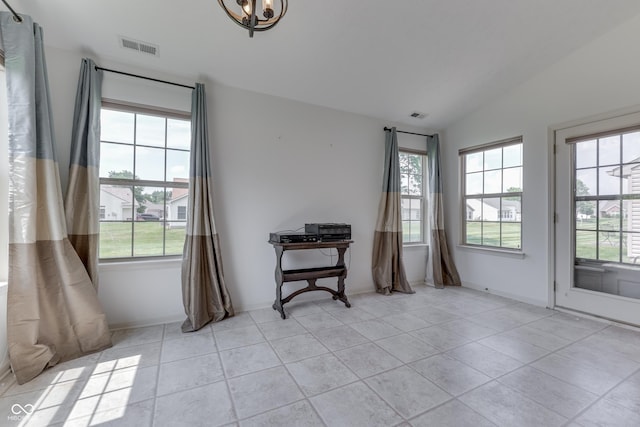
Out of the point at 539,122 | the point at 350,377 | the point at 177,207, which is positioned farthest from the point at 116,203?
the point at 539,122

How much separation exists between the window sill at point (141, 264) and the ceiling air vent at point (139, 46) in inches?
79.5

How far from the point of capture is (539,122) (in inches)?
133

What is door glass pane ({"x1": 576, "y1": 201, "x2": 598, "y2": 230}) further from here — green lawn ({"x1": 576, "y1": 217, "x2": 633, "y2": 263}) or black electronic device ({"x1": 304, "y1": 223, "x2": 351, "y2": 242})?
black electronic device ({"x1": 304, "y1": 223, "x2": 351, "y2": 242})

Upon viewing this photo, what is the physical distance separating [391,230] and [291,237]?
5.47ft

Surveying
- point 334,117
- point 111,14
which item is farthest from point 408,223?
point 111,14

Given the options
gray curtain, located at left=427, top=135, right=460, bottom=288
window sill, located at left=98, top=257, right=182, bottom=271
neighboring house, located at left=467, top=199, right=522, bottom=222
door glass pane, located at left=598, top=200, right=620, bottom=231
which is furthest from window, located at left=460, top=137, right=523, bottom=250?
window sill, located at left=98, top=257, right=182, bottom=271

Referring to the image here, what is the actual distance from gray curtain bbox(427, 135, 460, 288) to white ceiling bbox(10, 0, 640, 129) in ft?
3.90

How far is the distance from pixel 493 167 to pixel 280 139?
10.1 ft

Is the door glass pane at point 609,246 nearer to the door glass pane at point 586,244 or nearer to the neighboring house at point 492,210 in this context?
the door glass pane at point 586,244

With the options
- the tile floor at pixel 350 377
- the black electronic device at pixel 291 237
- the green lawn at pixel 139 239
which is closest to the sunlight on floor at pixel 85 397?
the tile floor at pixel 350 377

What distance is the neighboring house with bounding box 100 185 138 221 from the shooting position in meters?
2.68

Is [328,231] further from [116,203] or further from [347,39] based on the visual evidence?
[116,203]

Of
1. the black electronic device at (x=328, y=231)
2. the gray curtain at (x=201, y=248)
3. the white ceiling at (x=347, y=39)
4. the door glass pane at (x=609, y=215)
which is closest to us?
the white ceiling at (x=347, y=39)

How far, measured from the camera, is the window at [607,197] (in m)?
2.75
